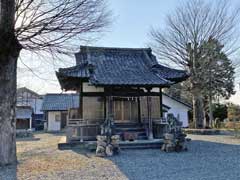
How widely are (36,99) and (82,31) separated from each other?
136 feet

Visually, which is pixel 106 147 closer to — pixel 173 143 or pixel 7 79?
pixel 173 143

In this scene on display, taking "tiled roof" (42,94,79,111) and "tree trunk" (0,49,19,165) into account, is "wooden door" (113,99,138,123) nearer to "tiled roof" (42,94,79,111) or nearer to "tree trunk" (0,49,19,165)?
"tree trunk" (0,49,19,165)

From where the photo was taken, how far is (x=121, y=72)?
16078 millimetres

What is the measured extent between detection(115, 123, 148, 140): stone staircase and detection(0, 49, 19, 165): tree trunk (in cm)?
691

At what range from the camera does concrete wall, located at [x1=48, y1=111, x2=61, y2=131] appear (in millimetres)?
35000

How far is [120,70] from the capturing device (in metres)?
16.4

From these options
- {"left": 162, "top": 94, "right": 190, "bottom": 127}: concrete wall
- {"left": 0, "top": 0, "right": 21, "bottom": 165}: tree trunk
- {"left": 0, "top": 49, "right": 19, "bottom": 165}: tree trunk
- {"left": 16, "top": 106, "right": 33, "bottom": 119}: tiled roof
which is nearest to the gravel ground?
{"left": 0, "top": 49, "right": 19, "bottom": 165}: tree trunk

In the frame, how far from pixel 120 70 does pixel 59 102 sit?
74.2 ft

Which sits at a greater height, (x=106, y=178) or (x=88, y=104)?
(x=88, y=104)

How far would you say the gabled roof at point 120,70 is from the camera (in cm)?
1475

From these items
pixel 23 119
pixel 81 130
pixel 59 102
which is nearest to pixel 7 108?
pixel 81 130

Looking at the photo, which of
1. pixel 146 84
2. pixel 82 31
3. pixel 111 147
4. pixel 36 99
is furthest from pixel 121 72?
pixel 36 99

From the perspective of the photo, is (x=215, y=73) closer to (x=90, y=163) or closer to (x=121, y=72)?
(x=121, y=72)

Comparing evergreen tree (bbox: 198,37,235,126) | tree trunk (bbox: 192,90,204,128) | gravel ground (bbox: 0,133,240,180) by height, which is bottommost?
gravel ground (bbox: 0,133,240,180)
